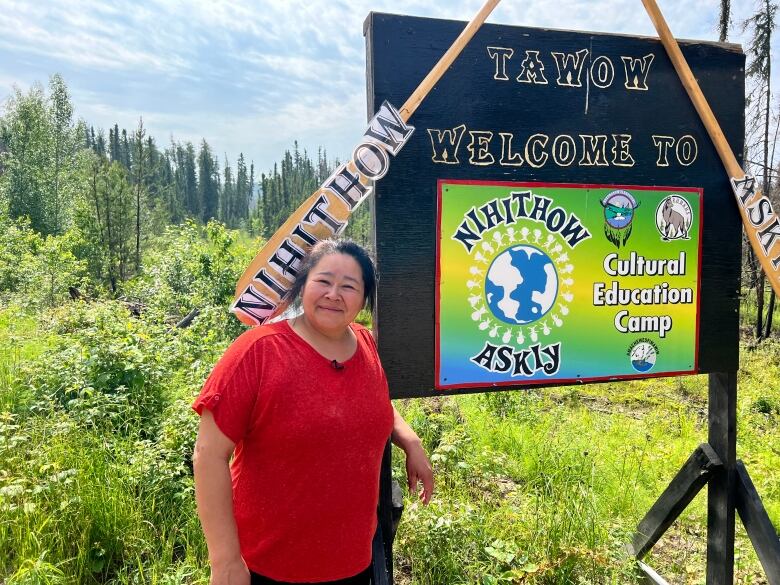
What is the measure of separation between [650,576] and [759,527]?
65 cm

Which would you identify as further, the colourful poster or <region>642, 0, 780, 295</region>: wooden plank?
<region>642, 0, 780, 295</region>: wooden plank

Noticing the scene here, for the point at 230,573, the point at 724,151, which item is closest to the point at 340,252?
the point at 230,573

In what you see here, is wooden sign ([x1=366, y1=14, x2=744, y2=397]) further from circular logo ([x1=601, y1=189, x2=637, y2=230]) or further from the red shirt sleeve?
the red shirt sleeve

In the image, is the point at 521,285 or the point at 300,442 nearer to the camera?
the point at 300,442

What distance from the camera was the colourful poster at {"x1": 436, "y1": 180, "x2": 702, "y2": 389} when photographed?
1855 millimetres

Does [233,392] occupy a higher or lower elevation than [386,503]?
higher

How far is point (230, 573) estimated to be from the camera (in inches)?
48.3

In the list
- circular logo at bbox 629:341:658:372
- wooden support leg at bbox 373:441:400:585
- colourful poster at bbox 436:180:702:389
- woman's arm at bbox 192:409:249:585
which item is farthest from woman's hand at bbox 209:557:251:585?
circular logo at bbox 629:341:658:372

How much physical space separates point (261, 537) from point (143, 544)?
166cm

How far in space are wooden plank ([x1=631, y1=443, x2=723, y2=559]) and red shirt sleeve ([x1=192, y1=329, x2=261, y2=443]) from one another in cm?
211

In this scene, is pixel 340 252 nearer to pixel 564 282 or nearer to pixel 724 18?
pixel 564 282

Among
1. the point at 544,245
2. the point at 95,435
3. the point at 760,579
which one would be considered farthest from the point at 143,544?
the point at 760,579

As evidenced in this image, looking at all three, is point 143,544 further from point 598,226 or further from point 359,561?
point 598,226

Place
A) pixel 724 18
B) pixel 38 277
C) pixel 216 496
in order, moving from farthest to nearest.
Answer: pixel 724 18
pixel 38 277
pixel 216 496
